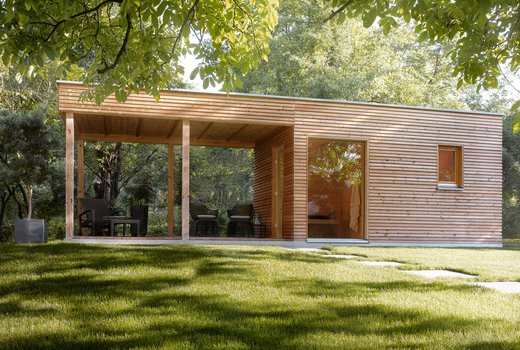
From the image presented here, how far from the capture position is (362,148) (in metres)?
12.5

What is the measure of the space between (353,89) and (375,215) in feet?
30.0

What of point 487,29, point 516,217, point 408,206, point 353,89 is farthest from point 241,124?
point 516,217

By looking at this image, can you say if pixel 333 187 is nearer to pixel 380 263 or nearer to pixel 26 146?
pixel 26 146

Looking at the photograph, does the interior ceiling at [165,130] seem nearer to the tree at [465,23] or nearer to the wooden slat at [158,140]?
the wooden slat at [158,140]

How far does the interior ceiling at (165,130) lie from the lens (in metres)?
11.8

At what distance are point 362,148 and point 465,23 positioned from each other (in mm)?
7774

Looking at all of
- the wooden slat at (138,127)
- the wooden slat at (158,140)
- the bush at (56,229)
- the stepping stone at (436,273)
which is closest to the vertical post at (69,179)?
the wooden slat at (138,127)

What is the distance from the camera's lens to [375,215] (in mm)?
12320

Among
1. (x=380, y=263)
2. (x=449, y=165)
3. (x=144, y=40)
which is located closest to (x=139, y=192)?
(x=449, y=165)

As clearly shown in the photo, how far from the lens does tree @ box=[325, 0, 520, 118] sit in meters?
4.23

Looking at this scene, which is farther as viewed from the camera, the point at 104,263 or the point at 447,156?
the point at 447,156

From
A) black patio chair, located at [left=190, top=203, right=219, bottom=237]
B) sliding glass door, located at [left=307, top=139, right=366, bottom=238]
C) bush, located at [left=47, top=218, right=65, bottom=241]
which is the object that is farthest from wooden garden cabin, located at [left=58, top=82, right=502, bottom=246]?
bush, located at [left=47, top=218, right=65, bottom=241]

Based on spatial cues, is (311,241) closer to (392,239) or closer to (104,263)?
(392,239)

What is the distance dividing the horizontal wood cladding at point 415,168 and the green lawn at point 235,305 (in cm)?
535
